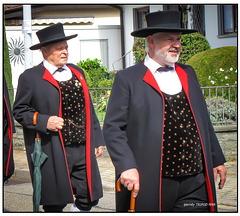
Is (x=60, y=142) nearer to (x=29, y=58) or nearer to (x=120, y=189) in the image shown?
(x=120, y=189)

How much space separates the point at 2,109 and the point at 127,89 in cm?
160

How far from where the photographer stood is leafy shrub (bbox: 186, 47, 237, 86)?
32.7 feet

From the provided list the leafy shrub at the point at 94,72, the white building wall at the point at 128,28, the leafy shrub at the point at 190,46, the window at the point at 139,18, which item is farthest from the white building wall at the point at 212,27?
the white building wall at the point at 128,28

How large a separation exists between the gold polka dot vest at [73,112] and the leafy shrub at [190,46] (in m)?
8.63

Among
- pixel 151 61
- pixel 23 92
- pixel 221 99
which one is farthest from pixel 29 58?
pixel 151 61

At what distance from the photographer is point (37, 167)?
16.1ft

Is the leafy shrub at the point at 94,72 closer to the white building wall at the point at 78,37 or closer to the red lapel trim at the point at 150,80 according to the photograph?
the white building wall at the point at 78,37

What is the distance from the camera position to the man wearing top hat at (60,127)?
16.6 ft

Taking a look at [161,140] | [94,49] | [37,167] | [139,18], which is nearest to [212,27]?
[139,18]

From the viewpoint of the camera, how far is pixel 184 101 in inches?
150

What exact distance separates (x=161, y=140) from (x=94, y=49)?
17595mm

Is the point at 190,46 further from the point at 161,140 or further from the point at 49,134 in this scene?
the point at 161,140

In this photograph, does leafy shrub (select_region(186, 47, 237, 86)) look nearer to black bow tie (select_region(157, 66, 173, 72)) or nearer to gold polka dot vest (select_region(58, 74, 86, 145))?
gold polka dot vest (select_region(58, 74, 86, 145))

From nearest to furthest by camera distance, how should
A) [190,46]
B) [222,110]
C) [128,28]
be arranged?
[222,110] → [190,46] → [128,28]
